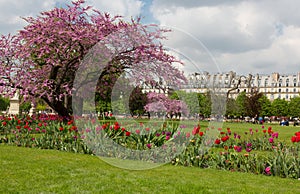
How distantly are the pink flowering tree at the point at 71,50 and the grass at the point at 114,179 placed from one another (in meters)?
6.93

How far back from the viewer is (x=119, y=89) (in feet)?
50.2

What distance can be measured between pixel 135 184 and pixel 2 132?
977 cm

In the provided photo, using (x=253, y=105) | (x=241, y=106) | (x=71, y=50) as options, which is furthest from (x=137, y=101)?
(x=241, y=106)

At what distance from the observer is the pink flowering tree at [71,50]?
47.1 feet

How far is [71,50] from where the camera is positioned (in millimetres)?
15148

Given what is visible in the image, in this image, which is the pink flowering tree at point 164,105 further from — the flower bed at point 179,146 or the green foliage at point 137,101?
the flower bed at point 179,146

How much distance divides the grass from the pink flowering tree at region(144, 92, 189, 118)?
20.7 feet

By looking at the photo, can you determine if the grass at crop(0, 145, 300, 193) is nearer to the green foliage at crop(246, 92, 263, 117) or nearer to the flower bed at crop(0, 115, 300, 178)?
the flower bed at crop(0, 115, 300, 178)

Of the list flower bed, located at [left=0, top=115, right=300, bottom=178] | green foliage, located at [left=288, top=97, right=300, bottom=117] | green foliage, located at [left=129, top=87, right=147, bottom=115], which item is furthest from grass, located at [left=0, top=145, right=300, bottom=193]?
green foliage, located at [left=288, top=97, right=300, bottom=117]

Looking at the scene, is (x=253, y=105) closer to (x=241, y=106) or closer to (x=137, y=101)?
(x=241, y=106)

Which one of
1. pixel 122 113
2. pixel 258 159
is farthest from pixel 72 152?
pixel 258 159

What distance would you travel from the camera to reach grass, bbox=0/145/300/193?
5.84m

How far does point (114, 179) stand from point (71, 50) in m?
9.66

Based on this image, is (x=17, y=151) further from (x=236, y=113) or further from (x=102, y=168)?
(x=236, y=113)
